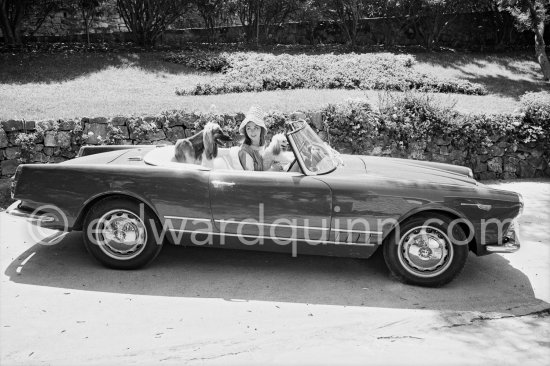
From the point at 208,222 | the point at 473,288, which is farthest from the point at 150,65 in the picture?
the point at 473,288

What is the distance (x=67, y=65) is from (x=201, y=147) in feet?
29.9

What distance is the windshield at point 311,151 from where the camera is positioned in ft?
14.6

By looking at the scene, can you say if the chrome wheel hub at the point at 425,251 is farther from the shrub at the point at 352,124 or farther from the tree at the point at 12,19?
the tree at the point at 12,19

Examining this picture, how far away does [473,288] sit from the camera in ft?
14.8

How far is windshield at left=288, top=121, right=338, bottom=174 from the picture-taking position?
14.6 ft

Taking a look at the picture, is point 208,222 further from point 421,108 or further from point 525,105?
point 525,105

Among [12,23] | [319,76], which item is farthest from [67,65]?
[319,76]

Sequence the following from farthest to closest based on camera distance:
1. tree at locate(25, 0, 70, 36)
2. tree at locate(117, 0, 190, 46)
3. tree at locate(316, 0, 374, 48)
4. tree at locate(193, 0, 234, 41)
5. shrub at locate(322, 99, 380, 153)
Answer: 1. tree at locate(316, 0, 374, 48)
2. tree at locate(193, 0, 234, 41)
3. tree at locate(117, 0, 190, 46)
4. tree at locate(25, 0, 70, 36)
5. shrub at locate(322, 99, 380, 153)

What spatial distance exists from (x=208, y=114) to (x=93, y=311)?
4.31 m

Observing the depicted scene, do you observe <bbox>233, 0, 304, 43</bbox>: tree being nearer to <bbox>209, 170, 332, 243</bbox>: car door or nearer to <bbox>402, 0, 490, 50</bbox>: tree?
<bbox>402, 0, 490, 50</bbox>: tree

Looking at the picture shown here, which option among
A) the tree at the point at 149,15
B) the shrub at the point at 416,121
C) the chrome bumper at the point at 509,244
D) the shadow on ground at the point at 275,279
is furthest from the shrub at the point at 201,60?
the chrome bumper at the point at 509,244

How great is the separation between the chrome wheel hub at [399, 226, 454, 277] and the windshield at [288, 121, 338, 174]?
94cm

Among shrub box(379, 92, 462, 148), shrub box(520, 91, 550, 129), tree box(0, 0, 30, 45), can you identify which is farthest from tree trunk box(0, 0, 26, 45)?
shrub box(520, 91, 550, 129)

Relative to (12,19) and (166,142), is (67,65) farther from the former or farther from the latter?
(166,142)
